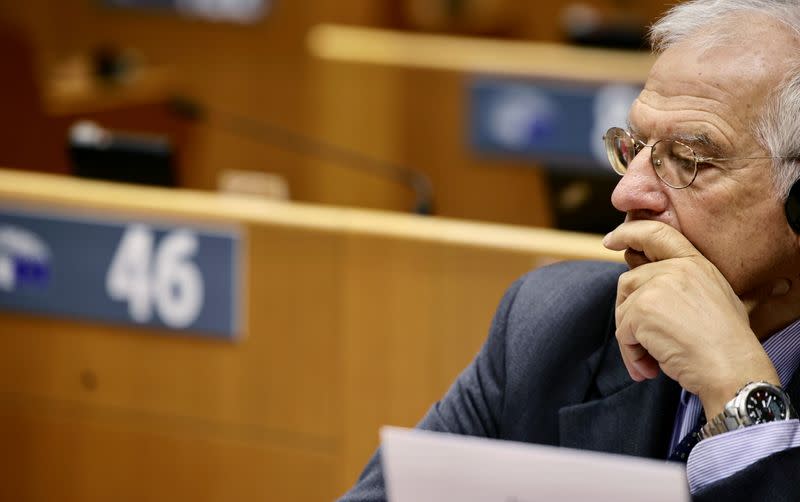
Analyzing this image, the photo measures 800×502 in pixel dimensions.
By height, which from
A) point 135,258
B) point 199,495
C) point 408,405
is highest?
point 135,258

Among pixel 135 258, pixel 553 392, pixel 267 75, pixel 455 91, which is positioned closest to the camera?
pixel 553 392

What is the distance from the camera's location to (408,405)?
296 centimetres

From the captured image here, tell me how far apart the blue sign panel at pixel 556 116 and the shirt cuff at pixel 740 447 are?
4.00m

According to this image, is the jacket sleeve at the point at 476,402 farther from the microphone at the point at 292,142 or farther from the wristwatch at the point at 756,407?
the microphone at the point at 292,142

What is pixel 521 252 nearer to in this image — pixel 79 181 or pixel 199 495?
pixel 199 495

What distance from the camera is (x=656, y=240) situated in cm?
162

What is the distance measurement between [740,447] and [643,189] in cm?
35

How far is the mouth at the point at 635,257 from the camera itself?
5.51 feet

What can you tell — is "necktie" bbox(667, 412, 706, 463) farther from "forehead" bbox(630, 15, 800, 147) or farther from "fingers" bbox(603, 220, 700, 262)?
"forehead" bbox(630, 15, 800, 147)

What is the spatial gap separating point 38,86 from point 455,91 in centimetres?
199

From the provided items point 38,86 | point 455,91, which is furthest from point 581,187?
point 38,86

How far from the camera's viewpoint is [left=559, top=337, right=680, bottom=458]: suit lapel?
1.73 metres

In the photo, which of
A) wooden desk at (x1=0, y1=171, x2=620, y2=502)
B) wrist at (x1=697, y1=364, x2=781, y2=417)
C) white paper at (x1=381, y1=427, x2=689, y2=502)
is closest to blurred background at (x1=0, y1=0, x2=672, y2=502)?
wooden desk at (x1=0, y1=171, x2=620, y2=502)

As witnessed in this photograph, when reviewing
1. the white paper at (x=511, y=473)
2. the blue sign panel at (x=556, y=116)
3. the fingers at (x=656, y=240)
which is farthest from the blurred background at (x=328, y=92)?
the white paper at (x=511, y=473)
